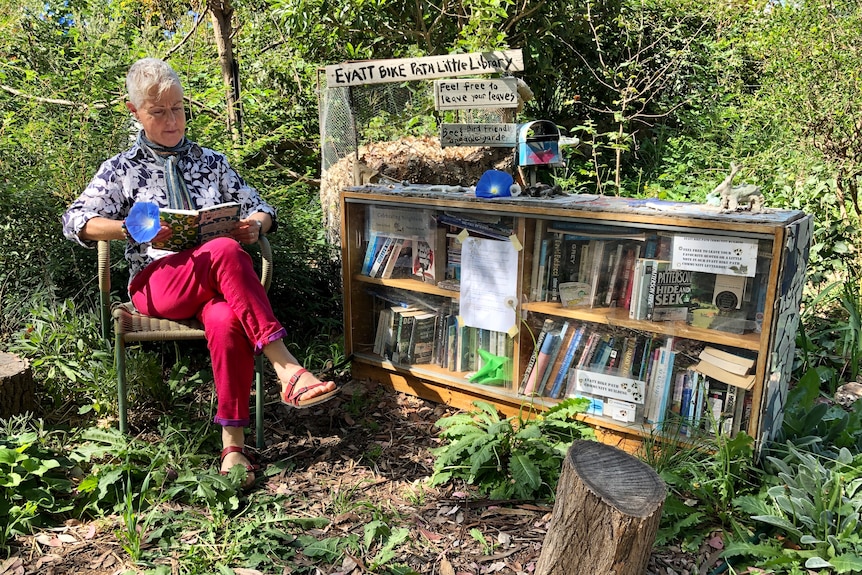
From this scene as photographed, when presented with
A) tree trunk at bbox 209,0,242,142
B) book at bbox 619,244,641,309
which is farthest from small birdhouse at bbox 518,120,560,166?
tree trunk at bbox 209,0,242,142

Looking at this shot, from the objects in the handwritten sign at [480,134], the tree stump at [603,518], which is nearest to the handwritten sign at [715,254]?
the tree stump at [603,518]

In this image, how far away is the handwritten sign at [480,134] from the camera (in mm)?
3496

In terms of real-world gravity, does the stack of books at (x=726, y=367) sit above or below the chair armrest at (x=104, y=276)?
below

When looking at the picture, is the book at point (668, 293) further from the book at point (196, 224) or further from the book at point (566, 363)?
the book at point (196, 224)

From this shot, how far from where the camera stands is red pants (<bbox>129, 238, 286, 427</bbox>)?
2781mm

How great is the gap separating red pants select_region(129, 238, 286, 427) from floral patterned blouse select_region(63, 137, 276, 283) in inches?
11.0

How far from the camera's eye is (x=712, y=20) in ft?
26.1

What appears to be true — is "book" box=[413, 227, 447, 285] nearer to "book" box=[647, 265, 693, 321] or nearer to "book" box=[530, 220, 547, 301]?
"book" box=[530, 220, 547, 301]

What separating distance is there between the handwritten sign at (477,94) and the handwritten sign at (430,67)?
0.56 feet

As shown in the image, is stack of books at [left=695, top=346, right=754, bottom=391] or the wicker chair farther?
the wicker chair

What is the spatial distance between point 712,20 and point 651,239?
6.37 metres

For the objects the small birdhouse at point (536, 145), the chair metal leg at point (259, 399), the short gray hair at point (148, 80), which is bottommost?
the chair metal leg at point (259, 399)

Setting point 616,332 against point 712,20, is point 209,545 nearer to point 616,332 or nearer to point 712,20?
point 616,332

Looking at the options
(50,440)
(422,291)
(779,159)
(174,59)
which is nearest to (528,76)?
(779,159)
